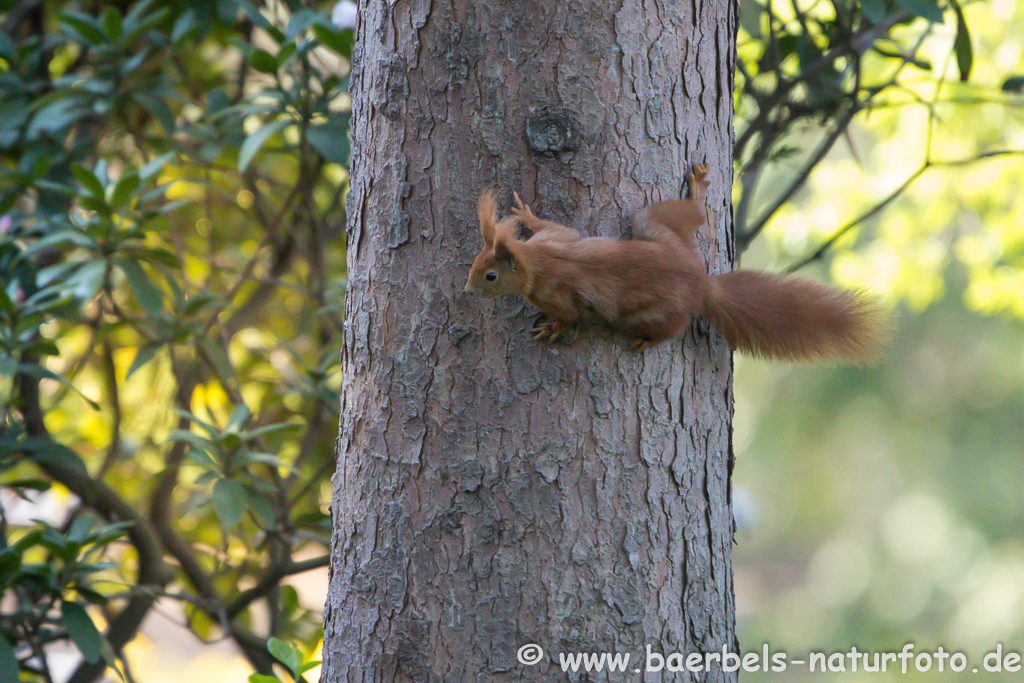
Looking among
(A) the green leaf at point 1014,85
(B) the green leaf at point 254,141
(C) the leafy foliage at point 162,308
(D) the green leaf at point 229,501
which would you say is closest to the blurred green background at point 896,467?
(A) the green leaf at point 1014,85

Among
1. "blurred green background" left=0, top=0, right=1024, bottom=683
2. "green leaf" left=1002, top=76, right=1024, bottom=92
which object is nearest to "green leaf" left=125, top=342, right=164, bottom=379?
"blurred green background" left=0, top=0, right=1024, bottom=683

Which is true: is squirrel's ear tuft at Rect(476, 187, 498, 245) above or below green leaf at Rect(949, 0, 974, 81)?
below

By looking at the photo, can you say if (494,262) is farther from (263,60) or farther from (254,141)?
(263,60)

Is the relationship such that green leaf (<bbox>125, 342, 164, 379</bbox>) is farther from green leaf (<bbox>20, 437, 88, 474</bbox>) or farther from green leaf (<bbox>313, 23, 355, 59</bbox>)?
green leaf (<bbox>313, 23, 355, 59</bbox>)

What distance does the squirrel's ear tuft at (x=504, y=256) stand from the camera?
872 millimetres

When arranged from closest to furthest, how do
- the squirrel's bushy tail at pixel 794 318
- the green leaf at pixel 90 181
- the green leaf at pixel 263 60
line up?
the squirrel's bushy tail at pixel 794 318
the green leaf at pixel 90 181
the green leaf at pixel 263 60

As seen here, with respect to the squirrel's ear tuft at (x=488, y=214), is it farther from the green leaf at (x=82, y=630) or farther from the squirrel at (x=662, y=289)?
the green leaf at (x=82, y=630)

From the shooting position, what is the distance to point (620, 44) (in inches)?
37.9

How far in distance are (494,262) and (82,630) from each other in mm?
1210

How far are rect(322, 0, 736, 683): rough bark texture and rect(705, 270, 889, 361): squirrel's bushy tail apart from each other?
5 centimetres

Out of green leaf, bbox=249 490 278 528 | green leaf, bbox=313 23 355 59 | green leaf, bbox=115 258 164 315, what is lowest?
green leaf, bbox=249 490 278 528

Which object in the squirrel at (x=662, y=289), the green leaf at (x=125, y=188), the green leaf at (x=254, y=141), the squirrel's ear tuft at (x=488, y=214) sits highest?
the green leaf at (x=254, y=141)

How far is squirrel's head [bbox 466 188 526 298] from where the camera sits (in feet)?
2.88

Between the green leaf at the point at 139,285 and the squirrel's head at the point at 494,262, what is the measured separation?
1.03m
